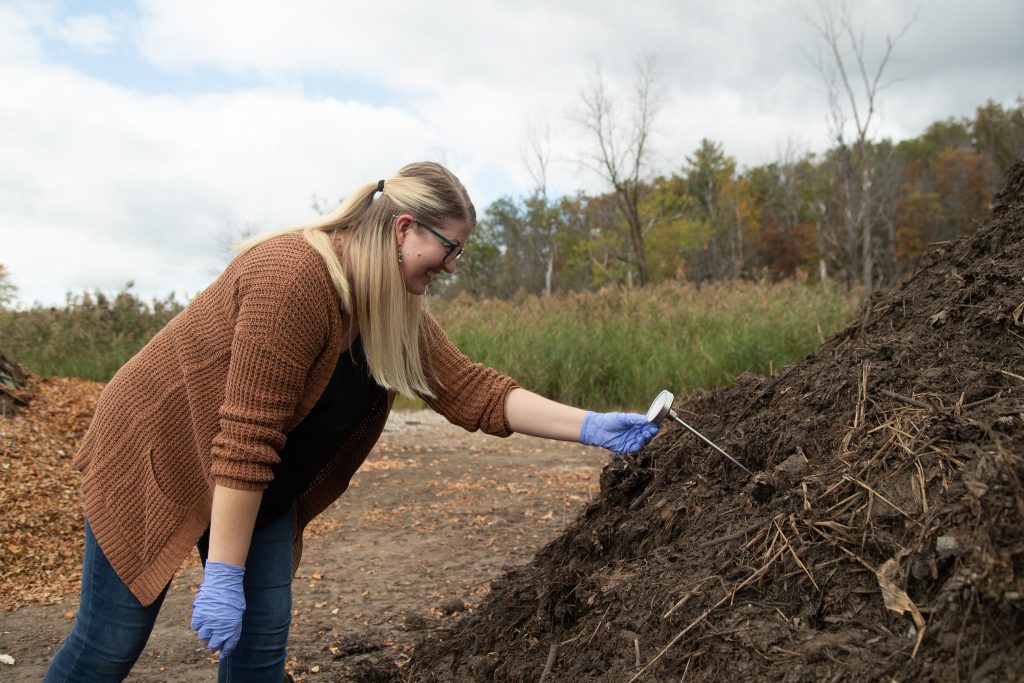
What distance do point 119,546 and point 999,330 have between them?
2.19m

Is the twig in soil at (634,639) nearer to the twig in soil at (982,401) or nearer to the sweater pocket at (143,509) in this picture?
the twig in soil at (982,401)

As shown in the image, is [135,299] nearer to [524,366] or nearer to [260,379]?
[524,366]

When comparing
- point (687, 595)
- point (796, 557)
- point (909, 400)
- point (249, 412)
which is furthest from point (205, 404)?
point (909, 400)

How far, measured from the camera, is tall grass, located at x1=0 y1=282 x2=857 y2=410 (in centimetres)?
812

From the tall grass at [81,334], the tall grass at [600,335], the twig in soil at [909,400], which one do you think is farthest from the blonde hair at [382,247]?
the tall grass at [81,334]

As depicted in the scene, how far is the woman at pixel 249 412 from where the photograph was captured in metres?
1.66

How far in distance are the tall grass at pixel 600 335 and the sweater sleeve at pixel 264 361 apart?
19.3 feet

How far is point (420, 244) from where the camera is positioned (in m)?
1.84

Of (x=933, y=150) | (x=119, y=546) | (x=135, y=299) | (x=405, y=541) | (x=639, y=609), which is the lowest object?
(x=405, y=541)

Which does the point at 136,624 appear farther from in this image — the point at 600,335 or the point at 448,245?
the point at 600,335

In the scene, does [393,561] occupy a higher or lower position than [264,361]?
lower

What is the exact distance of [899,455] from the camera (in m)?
1.79

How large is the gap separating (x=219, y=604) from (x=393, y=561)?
2350mm

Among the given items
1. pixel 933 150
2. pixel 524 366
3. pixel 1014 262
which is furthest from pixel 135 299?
pixel 933 150
